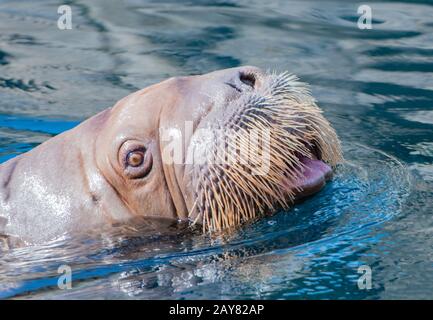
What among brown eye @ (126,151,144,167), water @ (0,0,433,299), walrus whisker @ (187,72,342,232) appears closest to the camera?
water @ (0,0,433,299)

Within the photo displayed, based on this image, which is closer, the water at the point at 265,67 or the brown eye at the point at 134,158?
the water at the point at 265,67

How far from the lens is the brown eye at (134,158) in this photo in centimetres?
615

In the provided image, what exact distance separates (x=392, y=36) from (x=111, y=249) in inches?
233

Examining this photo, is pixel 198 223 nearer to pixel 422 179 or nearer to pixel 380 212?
pixel 380 212

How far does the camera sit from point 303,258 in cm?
587

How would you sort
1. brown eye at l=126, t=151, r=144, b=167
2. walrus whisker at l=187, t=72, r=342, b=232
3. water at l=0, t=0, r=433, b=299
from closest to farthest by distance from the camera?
water at l=0, t=0, r=433, b=299, walrus whisker at l=187, t=72, r=342, b=232, brown eye at l=126, t=151, r=144, b=167

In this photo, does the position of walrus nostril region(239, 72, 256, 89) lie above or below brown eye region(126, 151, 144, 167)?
above

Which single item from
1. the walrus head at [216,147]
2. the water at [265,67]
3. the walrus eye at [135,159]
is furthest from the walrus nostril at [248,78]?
the water at [265,67]

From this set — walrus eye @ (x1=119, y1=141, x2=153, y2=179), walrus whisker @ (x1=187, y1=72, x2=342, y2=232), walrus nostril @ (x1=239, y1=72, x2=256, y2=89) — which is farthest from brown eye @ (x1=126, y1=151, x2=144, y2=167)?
walrus nostril @ (x1=239, y1=72, x2=256, y2=89)

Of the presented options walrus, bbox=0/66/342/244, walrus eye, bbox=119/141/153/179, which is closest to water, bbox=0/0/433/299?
walrus, bbox=0/66/342/244

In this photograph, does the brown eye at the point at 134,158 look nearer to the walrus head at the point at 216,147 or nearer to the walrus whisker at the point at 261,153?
the walrus head at the point at 216,147

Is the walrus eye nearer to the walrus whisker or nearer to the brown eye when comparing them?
the brown eye

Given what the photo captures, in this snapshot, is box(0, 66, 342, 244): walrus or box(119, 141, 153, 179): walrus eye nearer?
box(0, 66, 342, 244): walrus

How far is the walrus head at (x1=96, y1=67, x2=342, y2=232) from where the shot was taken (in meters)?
5.97
